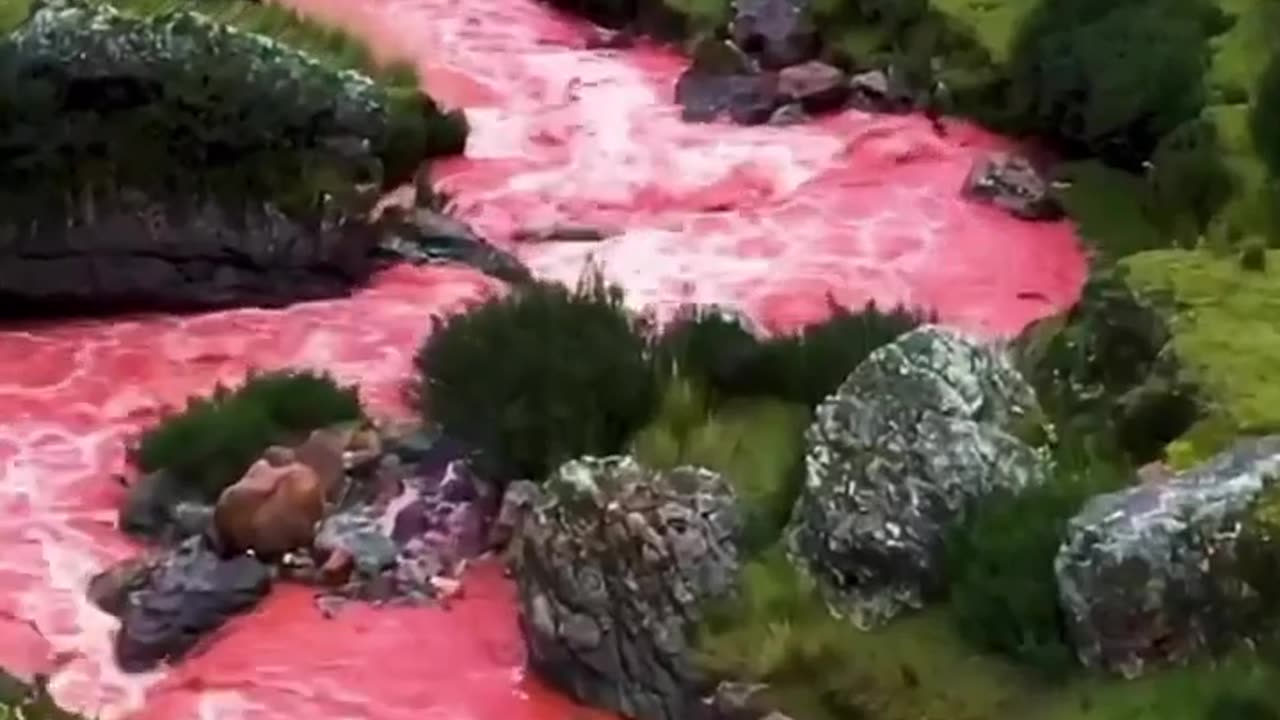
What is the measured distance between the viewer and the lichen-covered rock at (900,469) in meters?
10.7

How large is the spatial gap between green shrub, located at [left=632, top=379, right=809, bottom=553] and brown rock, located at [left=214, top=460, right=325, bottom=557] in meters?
1.74

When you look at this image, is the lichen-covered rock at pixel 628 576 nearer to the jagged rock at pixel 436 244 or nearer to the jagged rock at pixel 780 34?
the jagged rock at pixel 436 244

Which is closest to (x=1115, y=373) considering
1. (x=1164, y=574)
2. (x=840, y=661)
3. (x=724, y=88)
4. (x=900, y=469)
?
(x=900, y=469)

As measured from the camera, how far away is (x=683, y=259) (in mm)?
18047

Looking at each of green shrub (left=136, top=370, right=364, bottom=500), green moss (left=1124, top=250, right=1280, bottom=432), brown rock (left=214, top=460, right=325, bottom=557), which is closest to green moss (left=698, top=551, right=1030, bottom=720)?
green moss (left=1124, top=250, right=1280, bottom=432)

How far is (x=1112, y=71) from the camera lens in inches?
730

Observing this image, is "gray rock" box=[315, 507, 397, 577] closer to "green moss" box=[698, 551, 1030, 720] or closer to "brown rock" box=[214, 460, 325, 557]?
"brown rock" box=[214, 460, 325, 557]

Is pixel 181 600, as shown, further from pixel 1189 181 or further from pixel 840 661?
pixel 1189 181

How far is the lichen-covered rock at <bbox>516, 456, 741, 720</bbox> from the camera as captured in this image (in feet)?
35.8

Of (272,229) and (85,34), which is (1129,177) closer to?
(272,229)

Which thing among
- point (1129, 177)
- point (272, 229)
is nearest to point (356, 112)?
point (272, 229)

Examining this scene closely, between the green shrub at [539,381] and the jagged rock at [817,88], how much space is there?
7.39 metres

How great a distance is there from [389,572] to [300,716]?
1.42m

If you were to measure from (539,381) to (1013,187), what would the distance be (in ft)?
21.1
